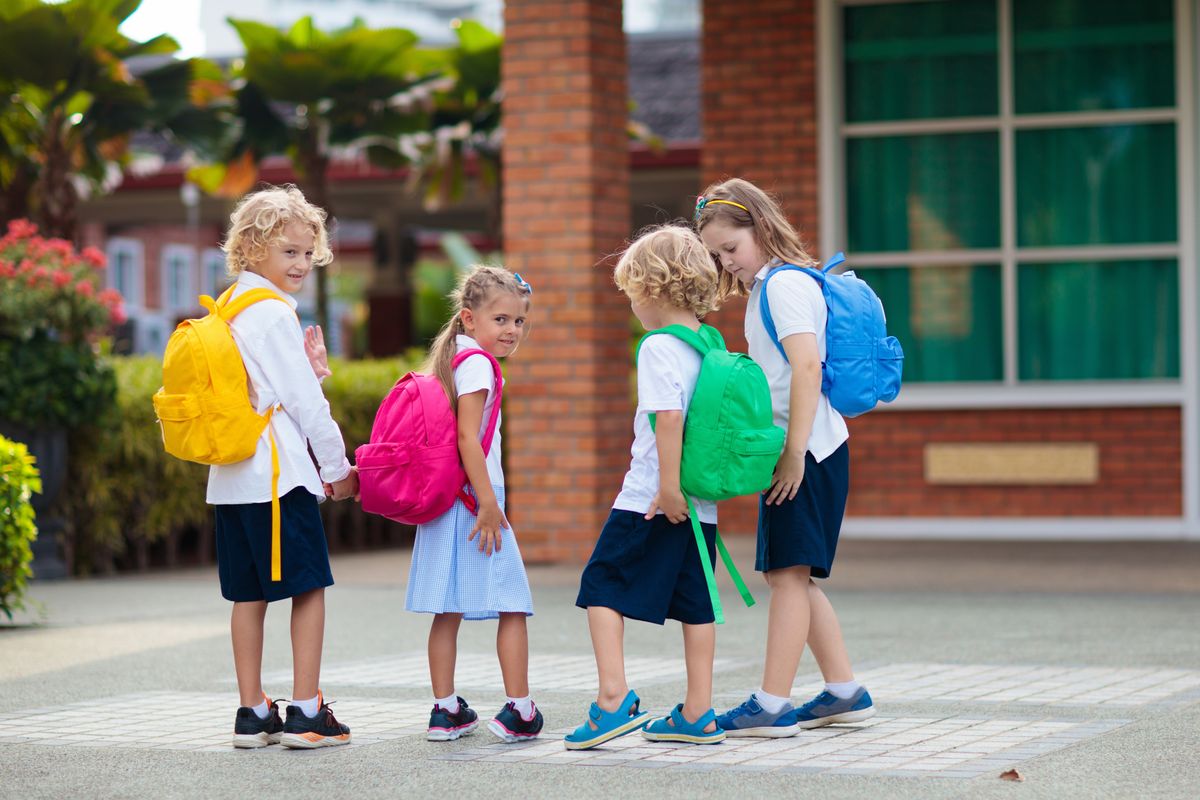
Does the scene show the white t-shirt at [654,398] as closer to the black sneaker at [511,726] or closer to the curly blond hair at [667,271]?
the curly blond hair at [667,271]

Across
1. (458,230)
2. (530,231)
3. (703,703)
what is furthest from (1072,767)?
(458,230)

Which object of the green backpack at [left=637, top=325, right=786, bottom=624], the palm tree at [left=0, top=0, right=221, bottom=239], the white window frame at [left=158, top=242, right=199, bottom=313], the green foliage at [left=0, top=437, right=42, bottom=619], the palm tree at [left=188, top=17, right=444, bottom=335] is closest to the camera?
the green backpack at [left=637, top=325, right=786, bottom=624]

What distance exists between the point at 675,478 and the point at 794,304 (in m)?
0.64

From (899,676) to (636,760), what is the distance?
77.2 inches

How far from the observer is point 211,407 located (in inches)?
218

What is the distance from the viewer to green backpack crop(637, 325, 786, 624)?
5410mm

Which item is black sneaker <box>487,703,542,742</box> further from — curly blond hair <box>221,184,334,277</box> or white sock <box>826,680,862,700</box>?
curly blond hair <box>221,184,334,277</box>

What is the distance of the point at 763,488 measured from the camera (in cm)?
547

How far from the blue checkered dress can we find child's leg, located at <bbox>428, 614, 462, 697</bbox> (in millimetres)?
→ 60

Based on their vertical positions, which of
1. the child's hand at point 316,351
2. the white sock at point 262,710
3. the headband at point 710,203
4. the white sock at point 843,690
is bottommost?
the white sock at point 262,710

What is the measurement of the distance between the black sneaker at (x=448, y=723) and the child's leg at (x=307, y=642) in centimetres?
37

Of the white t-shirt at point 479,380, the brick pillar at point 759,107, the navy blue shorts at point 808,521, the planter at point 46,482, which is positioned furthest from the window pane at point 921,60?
the white t-shirt at point 479,380

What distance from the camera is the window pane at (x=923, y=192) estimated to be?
13039 mm

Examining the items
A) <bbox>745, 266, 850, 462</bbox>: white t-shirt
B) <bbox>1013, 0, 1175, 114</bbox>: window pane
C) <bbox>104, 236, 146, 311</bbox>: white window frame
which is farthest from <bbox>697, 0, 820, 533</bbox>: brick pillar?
<bbox>104, 236, 146, 311</bbox>: white window frame
